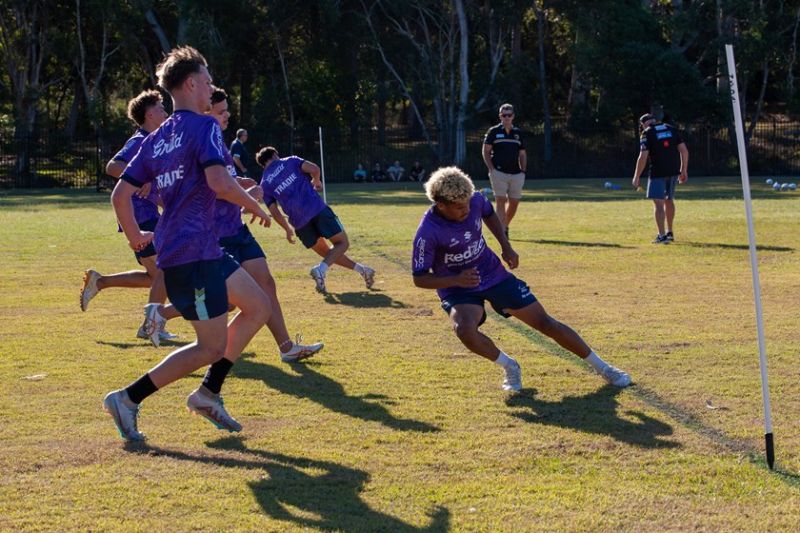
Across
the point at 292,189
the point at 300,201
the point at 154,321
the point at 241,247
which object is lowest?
the point at 154,321

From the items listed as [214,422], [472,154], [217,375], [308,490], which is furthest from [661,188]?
[472,154]

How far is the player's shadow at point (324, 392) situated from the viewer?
21.9 feet

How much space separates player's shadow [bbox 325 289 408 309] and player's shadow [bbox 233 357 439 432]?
296 centimetres

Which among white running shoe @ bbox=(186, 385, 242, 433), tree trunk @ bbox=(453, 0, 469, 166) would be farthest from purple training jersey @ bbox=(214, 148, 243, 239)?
tree trunk @ bbox=(453, 0, 469, 166)

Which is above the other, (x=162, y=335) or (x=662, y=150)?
(x=662, y=150)

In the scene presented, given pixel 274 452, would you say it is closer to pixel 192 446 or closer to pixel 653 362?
pixel 192 446

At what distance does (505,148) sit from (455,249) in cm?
1067

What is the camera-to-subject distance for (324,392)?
7484mm

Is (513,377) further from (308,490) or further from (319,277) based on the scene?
(319,277)

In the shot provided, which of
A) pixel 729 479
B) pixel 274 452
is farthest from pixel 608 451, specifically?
pixel 274 452

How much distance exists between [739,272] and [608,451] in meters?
7.89

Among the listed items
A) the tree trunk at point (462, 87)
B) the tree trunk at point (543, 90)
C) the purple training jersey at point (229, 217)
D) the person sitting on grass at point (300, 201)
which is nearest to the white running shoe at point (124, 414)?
the purple training jersey at point (229, 217)

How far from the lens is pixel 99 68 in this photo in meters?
46.0

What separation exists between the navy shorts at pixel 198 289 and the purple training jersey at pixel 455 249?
5.63 ft
